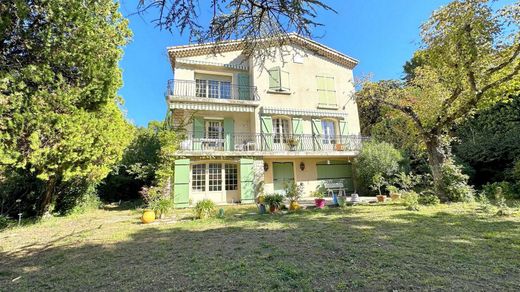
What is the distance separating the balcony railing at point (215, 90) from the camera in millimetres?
15602

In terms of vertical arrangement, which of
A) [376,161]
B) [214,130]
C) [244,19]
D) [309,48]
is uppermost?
[309,48]

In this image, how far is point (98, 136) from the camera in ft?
30.9

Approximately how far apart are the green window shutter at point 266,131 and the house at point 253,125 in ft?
0.21

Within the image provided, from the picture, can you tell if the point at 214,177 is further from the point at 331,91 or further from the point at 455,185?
the point at 455,185

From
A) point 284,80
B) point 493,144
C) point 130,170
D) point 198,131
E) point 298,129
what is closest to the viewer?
point 130,170

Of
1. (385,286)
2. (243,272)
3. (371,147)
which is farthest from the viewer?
(371,147)

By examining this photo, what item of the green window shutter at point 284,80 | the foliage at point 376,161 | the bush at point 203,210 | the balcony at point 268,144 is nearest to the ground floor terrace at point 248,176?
the balcony at point 268,144

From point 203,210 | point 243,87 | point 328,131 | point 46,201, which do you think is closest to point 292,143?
point 328,131

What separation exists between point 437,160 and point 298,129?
8219 millimetres

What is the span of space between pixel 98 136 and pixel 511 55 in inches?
597

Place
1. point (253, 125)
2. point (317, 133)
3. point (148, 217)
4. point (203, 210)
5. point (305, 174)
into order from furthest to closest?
point (317, 133), point (305, 174), point (253, 125), point (203, 210), point (148, 217)

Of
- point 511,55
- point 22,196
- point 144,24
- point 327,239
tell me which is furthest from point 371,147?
point 22,196

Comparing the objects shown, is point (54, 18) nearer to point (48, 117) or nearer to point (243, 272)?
point (48, 117)

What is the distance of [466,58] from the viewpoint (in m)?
8.90
